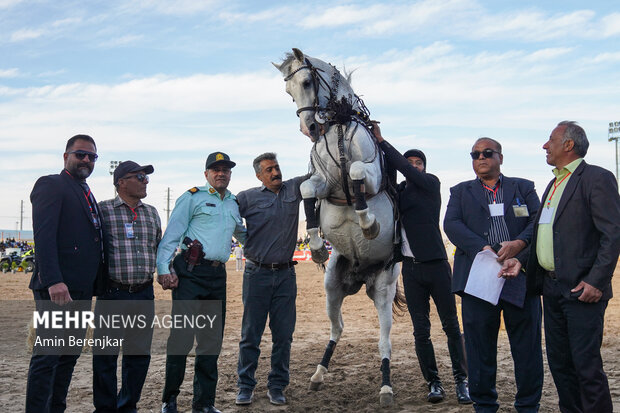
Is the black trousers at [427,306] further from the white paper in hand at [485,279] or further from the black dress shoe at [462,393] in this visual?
the white paper in hand at [485,279]

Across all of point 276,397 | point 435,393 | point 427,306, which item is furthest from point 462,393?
point 276,397

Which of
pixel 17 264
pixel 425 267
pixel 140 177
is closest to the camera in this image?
pixel 140 177

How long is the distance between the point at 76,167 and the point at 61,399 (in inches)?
74.2

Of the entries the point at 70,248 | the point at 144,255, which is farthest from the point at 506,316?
the point at 70,248

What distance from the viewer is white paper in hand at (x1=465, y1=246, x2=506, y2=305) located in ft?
14.4

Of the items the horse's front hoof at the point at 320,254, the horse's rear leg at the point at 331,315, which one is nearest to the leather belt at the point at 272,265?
the horse's front hoof at the point at 320,254

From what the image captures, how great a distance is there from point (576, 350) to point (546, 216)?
987mm

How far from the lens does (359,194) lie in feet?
16.6

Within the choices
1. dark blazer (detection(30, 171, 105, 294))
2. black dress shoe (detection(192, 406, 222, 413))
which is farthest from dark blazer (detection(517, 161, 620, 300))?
dark blazer (detection(30, 171, 105, 294))

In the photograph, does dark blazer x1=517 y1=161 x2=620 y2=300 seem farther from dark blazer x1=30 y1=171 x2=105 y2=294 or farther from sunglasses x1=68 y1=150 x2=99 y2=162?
sunglasses x1=68 y1=150 x2=99 y2=162

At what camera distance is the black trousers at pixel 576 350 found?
376 centimetres

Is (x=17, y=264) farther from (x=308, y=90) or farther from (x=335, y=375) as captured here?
(x=308, y=90)

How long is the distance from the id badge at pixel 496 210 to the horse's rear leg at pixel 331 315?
195 cm

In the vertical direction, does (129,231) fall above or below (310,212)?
below
